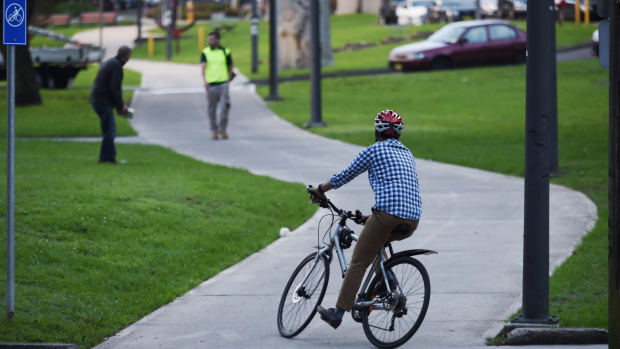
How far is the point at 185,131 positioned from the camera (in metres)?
19.4

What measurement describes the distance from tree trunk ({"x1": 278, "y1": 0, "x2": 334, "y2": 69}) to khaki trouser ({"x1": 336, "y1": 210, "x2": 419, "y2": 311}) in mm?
28198

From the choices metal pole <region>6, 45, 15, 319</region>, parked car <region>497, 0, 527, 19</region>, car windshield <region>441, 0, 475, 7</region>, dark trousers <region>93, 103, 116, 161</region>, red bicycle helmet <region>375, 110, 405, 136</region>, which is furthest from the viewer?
car windshield <region>441, 0, 475, 7</region>

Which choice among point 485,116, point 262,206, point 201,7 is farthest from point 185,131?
point 201,7

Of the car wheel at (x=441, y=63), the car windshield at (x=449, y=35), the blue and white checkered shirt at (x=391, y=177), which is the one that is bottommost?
the blue and white checkered shirt at (x=391, y=177)

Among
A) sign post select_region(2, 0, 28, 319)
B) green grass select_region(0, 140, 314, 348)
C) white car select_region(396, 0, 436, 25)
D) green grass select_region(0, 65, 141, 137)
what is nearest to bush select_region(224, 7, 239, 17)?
white car select_region(396, 0, 436, 25)

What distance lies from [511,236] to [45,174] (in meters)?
5.96

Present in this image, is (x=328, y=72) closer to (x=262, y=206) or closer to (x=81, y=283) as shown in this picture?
(x=262, y=206)

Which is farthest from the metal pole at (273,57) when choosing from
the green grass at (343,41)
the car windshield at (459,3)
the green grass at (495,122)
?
the car windshield at (459,3)

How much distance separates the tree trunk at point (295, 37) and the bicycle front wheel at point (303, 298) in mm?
27756

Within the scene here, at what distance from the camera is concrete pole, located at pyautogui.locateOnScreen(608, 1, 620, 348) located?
4984 millimetres

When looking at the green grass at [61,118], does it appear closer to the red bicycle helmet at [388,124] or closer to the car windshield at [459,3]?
the red bicycle helmet at [388,124]

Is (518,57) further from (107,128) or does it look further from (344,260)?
(344,260)

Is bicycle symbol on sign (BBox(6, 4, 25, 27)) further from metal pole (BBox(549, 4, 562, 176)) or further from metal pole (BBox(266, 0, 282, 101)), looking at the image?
metal pole (BBox(266, 0, 282, 101))

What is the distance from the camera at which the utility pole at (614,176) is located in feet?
16.4
